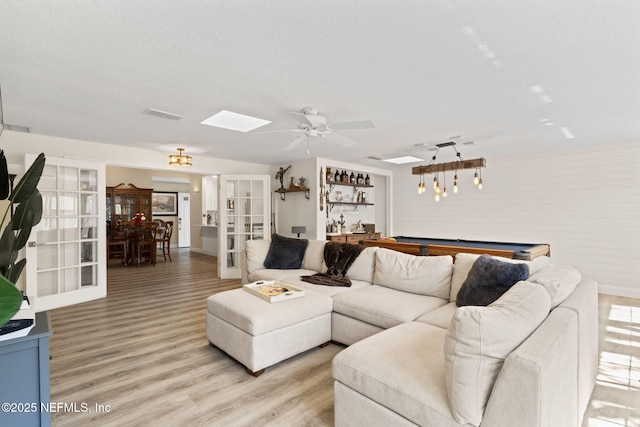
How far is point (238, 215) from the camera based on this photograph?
6.32 meters

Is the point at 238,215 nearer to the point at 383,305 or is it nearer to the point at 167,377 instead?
the point at 167,377

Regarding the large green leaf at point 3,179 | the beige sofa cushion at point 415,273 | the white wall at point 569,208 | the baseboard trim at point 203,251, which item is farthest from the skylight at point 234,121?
the baseboard trim at point 203,251

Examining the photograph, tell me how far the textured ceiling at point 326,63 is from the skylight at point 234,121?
0.49 ft

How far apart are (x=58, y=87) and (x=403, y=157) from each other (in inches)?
202

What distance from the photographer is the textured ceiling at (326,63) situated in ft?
5.63

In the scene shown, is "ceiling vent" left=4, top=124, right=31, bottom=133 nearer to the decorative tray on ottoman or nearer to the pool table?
the decorative tray on ottoman

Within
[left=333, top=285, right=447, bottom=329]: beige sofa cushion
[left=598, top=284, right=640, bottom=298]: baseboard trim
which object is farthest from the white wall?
[left=333, top=285, right=447, bottom=329]: beige sofa cushion

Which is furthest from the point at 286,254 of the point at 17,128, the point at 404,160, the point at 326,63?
the point at 17,128

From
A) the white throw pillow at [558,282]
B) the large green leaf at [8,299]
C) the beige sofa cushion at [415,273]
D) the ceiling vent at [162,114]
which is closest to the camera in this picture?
the large green leaf at [8,299]

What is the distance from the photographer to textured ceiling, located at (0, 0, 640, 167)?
5.63 ft

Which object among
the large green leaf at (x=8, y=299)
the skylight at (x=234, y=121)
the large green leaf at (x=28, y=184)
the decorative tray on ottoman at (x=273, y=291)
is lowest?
the decorative tray on ottoman at (x=273, y=291)

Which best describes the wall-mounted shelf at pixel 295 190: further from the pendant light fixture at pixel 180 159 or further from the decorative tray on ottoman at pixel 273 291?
the decorative tray on ottoman at pixel 273 291

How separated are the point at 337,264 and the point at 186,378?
6.60 ft

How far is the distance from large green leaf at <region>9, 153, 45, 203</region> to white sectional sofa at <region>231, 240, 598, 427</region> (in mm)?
2087
